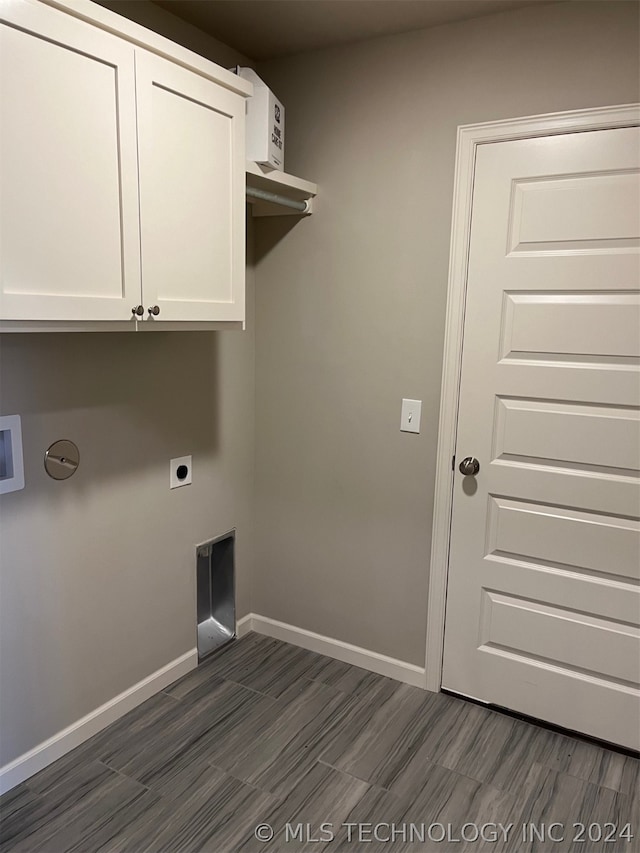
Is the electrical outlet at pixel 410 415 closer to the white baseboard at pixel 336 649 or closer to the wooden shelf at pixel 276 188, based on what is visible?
the wooden shelf at pixel 276 188

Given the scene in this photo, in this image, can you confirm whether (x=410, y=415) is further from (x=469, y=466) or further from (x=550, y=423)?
(x=550, y=423)

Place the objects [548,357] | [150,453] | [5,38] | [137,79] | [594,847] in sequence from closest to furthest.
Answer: [5,38], [137,79], [594,847], [548,357], [150,453]

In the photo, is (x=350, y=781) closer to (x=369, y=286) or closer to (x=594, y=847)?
(x=594, y=847)

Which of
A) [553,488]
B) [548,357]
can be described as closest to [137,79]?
[548,357]

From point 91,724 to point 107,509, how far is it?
77 cm

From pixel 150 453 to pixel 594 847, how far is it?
1.89 meters

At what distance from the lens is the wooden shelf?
7.18 ft

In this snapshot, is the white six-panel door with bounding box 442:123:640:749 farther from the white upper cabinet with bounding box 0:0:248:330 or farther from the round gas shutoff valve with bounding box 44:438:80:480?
the round gas shutoff valve with bounding box 44:438:80:480

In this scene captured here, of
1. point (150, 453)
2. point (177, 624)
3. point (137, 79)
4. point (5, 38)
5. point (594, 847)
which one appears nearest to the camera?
point (5, 38)

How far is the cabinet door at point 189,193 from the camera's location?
1.71 metres

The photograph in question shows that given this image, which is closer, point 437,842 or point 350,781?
point 437,842

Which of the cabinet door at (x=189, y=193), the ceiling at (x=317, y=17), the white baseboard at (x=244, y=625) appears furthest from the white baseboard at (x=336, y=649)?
the ceiling at (x=317, y=17)

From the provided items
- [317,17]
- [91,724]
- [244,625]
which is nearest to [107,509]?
[91,724]

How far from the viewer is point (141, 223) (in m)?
1.70
